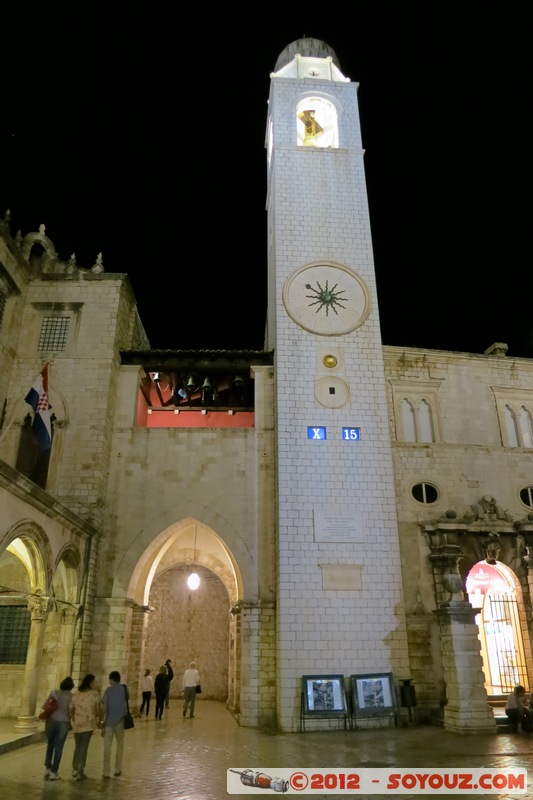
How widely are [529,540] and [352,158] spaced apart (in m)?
12.4

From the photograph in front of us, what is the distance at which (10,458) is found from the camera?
14.5 metres

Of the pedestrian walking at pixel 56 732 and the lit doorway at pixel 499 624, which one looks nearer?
the pedestrian walking at pixel 56 732

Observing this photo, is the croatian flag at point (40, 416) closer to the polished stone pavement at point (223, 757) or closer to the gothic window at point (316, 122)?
the polished stone pavement at point (223, 757)

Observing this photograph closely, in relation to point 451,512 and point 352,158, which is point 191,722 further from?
point 352,158

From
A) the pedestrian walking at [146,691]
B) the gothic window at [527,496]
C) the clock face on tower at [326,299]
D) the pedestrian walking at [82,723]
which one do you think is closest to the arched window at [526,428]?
the gothic window at [527,496]

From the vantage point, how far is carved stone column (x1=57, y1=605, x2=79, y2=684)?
12.4 metres

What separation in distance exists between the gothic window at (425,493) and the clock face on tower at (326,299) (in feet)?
15.5

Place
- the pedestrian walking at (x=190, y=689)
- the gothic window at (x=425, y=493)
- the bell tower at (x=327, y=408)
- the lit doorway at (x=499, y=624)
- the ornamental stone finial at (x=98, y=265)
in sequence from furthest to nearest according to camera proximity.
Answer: the ornamental stone finial at (x=98, y=265) < the gothic window at (x=425, y=493) < the lit doorway at (x=499, y=624) < the pedestrian walking at (x=190, y=689) < the bell tower at (x=327, y=408)

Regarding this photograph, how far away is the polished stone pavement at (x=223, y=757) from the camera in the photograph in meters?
6.95

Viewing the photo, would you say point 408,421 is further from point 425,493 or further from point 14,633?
point 14,633

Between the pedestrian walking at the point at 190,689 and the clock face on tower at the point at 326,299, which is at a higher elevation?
the clock face on tower at the point at 326,299

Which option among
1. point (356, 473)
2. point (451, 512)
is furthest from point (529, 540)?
point (356, 473)

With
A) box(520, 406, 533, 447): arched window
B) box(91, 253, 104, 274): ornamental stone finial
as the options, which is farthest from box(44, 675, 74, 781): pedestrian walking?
box(520, 406, 533, 447): arched window

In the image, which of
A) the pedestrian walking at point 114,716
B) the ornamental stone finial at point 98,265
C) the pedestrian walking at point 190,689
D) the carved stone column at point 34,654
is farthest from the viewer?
the ornamental stone finial at point 98,265
